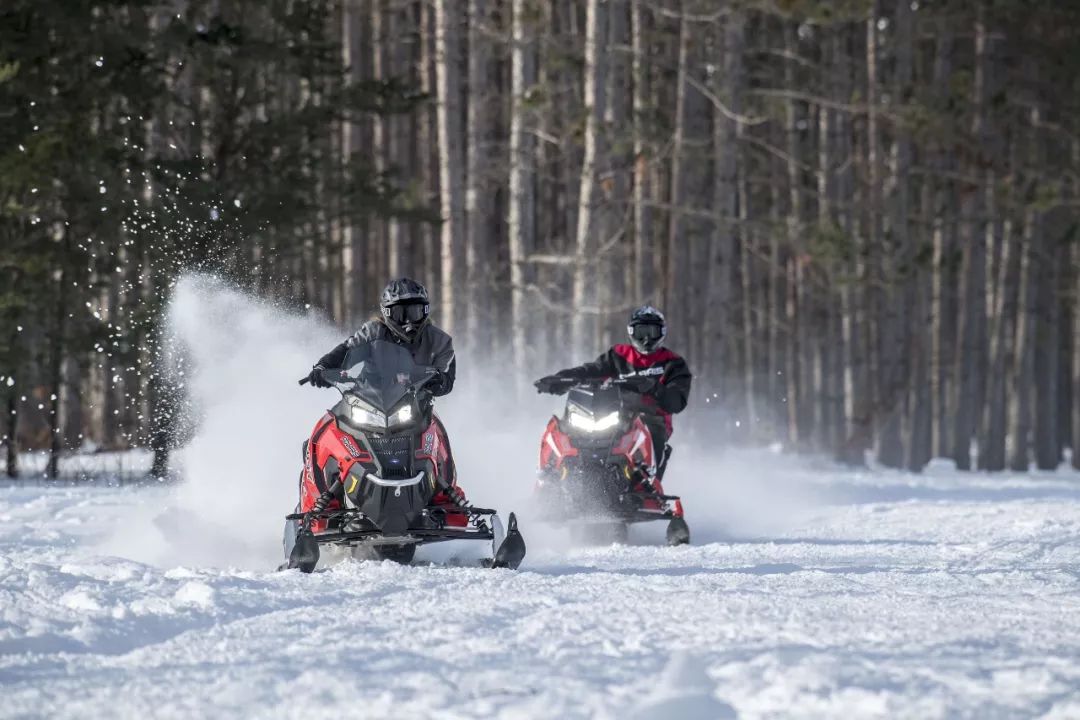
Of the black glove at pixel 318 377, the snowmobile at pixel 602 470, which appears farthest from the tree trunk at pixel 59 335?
the black glove at pixel 318 377

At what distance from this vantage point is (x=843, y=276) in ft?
87.9

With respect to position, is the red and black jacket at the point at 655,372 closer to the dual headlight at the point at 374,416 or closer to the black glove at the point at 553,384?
the black glove at the point at 553,384

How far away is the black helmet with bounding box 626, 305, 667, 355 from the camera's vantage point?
13.8m

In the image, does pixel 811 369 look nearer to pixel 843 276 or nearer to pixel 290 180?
pixel 843 276

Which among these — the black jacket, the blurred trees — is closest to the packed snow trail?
the black jacket

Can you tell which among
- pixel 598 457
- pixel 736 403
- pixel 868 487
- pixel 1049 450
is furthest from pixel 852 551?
pixel 1049 450

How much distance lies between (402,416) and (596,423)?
3430 millimetres

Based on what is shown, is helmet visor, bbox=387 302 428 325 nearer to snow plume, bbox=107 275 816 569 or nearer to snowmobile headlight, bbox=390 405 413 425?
snowmobile headlight, bbox=390 405 413 425

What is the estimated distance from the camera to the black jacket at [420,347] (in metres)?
10.3

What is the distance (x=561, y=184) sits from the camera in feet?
129

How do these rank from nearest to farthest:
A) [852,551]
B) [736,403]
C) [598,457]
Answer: [852,551] → [598,457] → [736,403]

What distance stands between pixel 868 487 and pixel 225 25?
1019 centimetres

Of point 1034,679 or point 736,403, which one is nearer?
point 1034,679

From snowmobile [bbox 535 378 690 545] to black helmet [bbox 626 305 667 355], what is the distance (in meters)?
0.94
